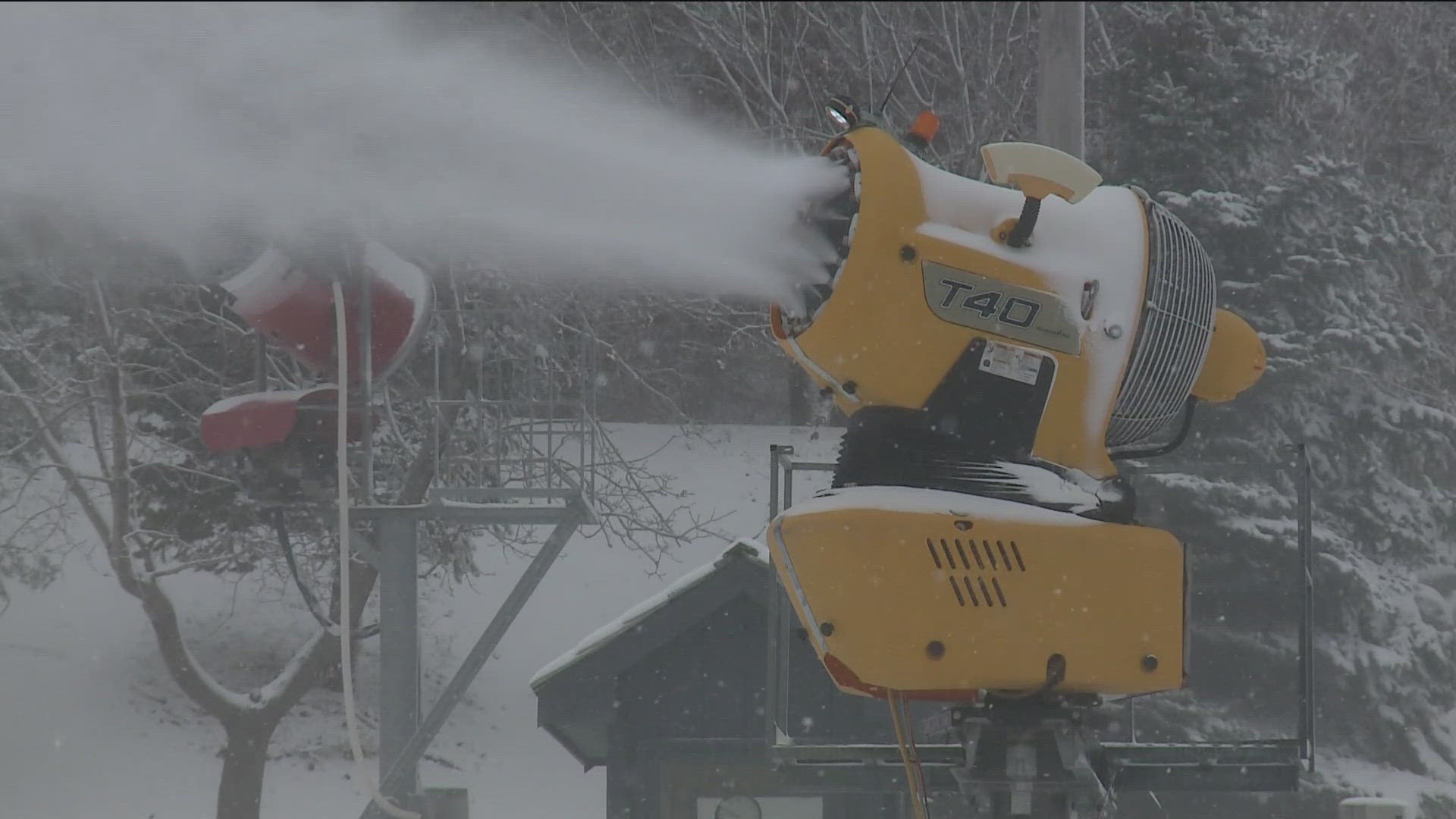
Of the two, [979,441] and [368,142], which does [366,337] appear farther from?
[979,441]

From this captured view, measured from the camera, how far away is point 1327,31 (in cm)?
1919

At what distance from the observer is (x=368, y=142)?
11.4 ft

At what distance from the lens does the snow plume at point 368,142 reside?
2.90 metres

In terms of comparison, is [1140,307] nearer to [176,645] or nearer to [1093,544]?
[1093,544]

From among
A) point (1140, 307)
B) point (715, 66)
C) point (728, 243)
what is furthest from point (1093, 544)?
point (715, 66)

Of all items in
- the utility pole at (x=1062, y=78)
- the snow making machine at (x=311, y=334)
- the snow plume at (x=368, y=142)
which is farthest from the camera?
the utility pole at (x=1062, y=78)

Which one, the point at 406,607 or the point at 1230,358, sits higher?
the point at 1230,358

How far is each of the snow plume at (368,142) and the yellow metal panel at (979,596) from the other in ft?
1.96

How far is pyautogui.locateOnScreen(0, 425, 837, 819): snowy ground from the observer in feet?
53.6

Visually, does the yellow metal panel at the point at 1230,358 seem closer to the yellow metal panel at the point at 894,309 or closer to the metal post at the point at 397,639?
the yellow metal panel at the point at 894,309

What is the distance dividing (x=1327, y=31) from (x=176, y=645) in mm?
15852

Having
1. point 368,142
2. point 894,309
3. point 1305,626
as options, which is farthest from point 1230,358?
point 368,142

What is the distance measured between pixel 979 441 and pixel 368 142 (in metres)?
1.60

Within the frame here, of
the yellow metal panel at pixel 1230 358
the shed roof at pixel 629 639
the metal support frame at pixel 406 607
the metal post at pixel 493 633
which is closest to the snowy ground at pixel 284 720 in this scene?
the metal post at pixel 493 633
